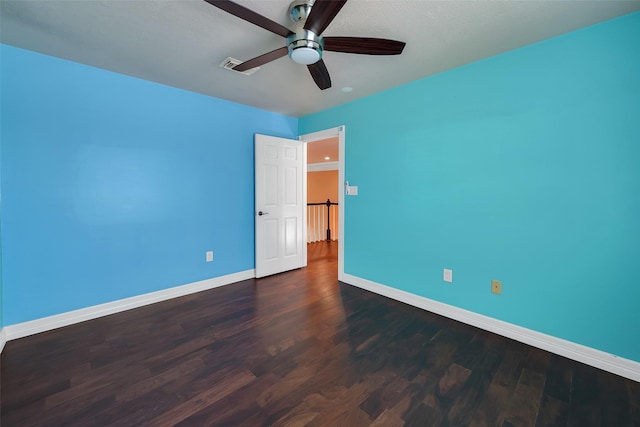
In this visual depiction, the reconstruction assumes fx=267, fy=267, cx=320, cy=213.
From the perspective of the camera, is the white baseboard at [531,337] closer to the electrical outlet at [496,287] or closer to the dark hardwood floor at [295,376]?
the dark hardwood floor at [295,376]

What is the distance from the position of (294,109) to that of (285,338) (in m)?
2.94

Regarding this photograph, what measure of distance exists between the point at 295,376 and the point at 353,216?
211 cm

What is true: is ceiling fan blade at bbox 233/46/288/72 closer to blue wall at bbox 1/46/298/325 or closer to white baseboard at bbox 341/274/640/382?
blue wall at bbox 1/46/298/325

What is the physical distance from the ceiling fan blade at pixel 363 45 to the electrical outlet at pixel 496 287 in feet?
6.81

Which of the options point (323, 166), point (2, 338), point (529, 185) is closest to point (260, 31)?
point (529, 185)

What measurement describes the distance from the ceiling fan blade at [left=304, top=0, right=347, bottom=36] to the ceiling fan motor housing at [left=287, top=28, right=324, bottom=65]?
4cm

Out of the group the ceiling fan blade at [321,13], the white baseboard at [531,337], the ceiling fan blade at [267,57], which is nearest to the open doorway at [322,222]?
the white baseboard at [531,337]

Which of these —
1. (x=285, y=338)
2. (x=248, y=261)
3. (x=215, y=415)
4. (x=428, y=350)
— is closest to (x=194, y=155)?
(x=248, y=261)

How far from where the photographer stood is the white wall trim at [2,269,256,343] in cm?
228

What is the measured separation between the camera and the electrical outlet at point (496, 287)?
2.35 metres

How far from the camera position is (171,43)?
2111 mm

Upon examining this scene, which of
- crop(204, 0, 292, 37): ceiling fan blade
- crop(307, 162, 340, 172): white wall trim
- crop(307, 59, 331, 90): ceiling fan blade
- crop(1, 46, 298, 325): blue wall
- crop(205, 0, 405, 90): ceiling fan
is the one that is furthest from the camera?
crop(307, 162, 340, 172): white wall trim

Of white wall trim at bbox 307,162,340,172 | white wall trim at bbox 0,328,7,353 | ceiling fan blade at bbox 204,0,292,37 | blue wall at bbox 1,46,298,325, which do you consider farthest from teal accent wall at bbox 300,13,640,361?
white wall trim at bbox 307,162,340,172

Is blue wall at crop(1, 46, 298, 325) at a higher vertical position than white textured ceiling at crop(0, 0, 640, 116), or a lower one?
lower
